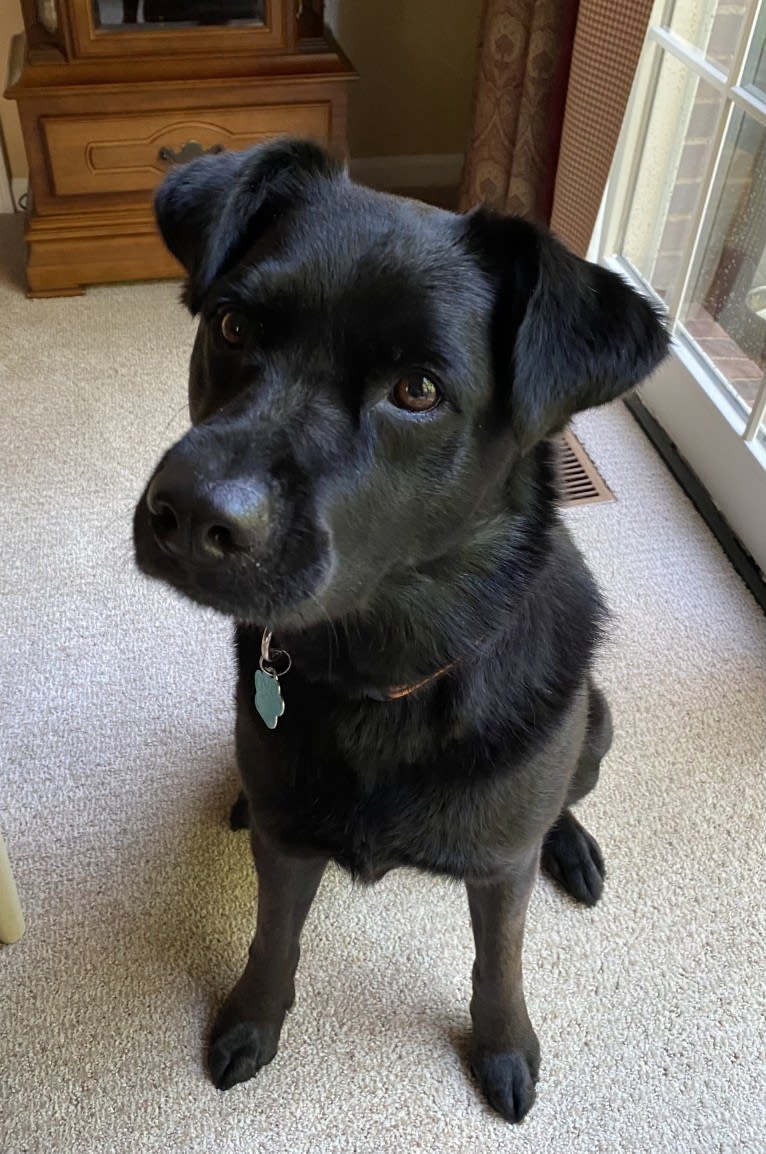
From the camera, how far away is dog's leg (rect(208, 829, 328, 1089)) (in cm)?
110

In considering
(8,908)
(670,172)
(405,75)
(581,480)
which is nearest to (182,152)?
(405,75)

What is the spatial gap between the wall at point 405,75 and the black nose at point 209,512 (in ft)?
7.43

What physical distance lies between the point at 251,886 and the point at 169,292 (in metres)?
1.60

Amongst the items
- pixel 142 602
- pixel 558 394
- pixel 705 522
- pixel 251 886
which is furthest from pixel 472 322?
pixel 705 522

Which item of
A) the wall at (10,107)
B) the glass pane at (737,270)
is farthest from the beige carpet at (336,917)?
the wall at (10,107)

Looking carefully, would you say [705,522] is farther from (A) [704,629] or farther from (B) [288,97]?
(B) [288,97]

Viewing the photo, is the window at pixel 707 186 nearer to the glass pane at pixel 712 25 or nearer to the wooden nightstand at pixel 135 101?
the glass pane at pixel 712 25

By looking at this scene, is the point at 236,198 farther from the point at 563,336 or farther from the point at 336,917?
the point at 336,917

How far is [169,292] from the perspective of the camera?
2.47 metres

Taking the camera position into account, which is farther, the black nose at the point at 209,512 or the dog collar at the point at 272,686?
the dog collar at the point at 272,686

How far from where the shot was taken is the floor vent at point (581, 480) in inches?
76.4

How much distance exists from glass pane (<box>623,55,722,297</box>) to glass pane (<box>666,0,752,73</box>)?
2.0 inches

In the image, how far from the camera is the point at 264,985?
3.80 feet

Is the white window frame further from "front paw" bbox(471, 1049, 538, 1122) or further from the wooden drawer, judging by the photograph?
"front paw" bbox(471, 1049, 538, 1122)
